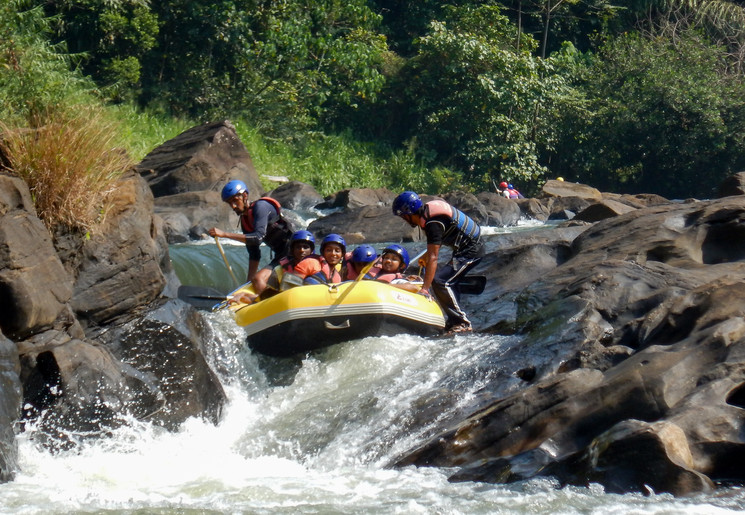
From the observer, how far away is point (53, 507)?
16.0 feet

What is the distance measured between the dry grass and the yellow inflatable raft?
165 centimetres

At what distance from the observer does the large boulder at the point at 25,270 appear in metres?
5.87

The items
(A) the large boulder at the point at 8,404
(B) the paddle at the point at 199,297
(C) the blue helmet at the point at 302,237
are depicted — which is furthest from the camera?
(B) the paddle at the point at 199,297

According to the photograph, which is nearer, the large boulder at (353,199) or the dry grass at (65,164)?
the dry grass at (65,164)

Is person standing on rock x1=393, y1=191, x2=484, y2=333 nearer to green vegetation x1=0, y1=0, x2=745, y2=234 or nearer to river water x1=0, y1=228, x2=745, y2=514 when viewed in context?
river water x1=0, y1=228, x2=745, y2=514

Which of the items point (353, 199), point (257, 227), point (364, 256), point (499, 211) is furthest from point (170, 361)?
point (499, 211)

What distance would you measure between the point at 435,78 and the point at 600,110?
4.51 metres

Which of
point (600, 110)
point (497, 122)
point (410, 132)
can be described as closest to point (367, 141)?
point (410, 132)

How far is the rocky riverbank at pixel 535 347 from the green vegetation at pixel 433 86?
1319 centimetres

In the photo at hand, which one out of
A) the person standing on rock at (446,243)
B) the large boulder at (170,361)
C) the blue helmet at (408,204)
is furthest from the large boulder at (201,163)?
the large boulder at (170,361)

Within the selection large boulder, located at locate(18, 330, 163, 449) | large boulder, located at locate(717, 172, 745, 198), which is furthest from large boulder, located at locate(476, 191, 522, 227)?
large boulder, located at locate(18, 330, 163, 449)

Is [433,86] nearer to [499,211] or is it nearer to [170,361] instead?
[499,211]

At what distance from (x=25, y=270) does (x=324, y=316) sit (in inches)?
101

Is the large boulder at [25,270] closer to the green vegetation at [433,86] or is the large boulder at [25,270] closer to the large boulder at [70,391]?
the large boulder at [70,391]
